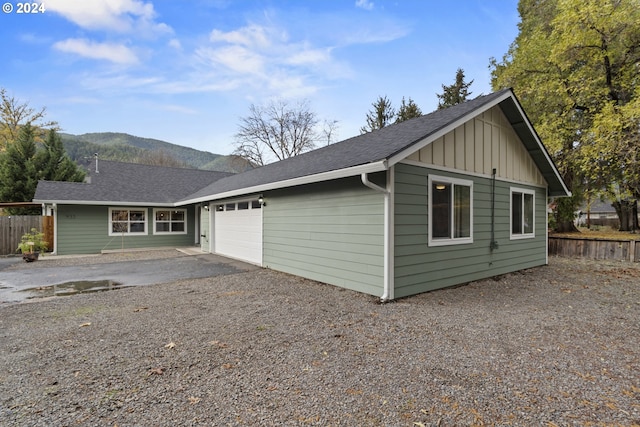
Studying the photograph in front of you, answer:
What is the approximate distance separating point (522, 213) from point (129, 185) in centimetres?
1630

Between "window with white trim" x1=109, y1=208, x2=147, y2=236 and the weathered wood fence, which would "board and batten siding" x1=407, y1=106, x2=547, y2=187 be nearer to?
the weathered wood fence

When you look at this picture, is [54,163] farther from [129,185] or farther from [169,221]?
[169,221]

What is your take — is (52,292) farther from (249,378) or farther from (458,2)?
(458,2)

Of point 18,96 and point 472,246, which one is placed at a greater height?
point 18,96

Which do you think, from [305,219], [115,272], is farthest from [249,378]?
[115,272]

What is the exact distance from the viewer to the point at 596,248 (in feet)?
34.4

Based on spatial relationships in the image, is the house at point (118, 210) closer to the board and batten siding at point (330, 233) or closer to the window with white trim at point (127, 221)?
the window with white trim at point (127, 221)

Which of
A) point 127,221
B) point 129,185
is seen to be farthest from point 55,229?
point 129,185

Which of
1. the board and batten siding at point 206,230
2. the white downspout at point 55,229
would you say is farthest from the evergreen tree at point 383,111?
the white downspout at point 55,229

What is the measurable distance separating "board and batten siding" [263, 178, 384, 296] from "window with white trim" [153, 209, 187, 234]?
339 inches

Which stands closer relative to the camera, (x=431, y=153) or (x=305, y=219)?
(x=431, y=153)

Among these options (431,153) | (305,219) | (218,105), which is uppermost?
(218,105)

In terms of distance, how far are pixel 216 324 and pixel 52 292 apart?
443cm

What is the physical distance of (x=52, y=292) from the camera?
6.09 meters
